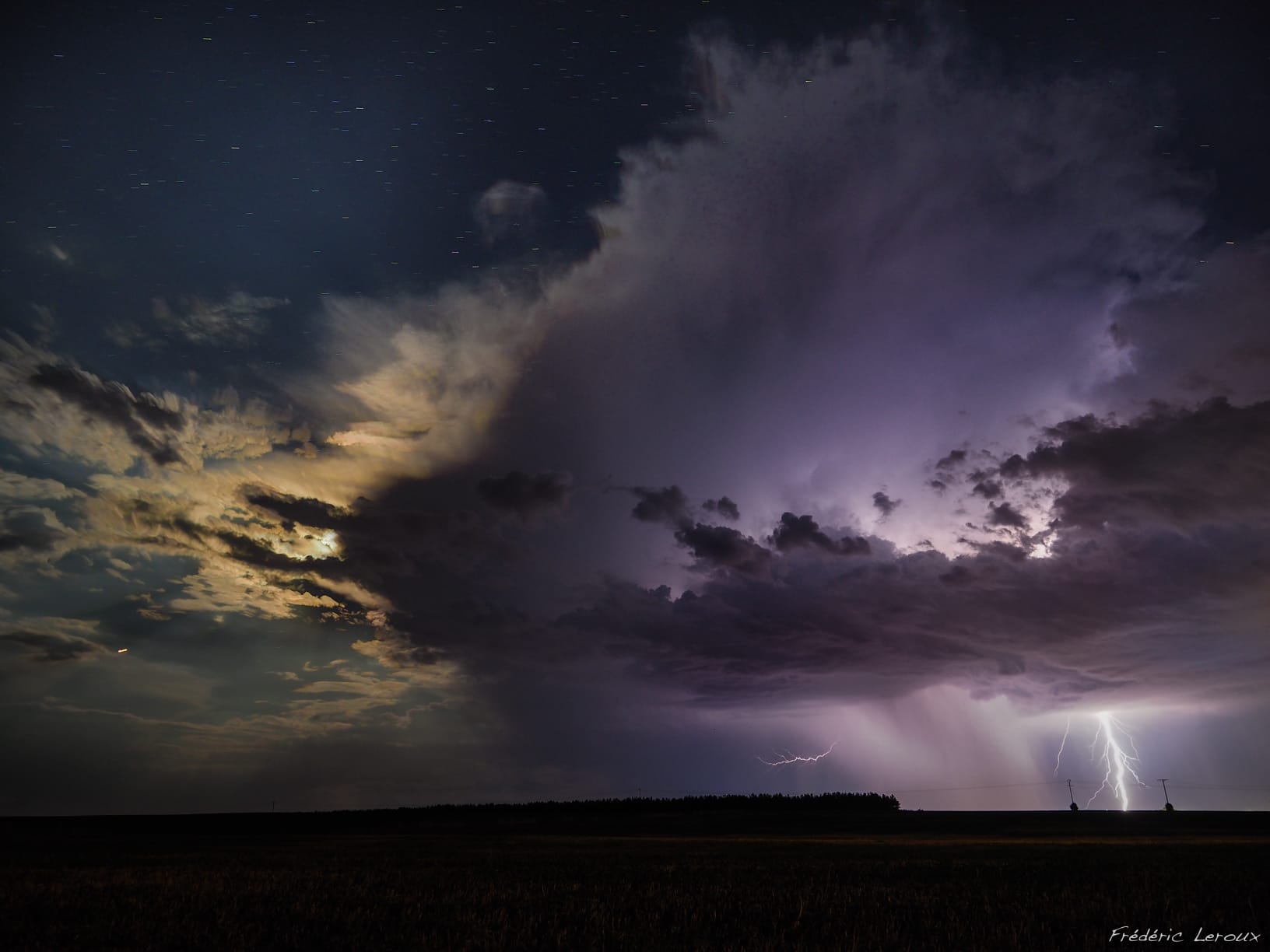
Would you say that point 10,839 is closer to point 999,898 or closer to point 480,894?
point 480,894

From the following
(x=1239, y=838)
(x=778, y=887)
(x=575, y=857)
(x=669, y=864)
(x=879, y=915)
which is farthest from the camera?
(x=1239, y=838)

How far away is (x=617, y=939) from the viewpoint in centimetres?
1636

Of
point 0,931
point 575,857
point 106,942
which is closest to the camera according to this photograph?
point 106,942

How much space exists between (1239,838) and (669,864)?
6180cm

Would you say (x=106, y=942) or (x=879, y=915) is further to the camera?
(x=879, y=915)

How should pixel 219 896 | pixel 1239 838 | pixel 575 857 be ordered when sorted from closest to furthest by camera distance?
pixel 219 896
pixel 575 857
pixel 1239 838

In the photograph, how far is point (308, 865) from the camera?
125 feet

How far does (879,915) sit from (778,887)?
7.07m

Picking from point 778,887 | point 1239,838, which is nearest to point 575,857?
point 778,887

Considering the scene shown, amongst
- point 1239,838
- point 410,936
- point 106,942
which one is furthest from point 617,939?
point 1239,838

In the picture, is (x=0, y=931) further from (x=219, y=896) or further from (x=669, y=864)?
(x=669, y=864)

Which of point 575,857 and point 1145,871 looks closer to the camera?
point 1145,871

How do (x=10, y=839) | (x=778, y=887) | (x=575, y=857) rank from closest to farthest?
(x=778, y=887) → (x=575, y=857) → (x=10, y=839)

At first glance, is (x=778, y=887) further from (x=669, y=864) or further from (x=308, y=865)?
(x=308, y=865)
